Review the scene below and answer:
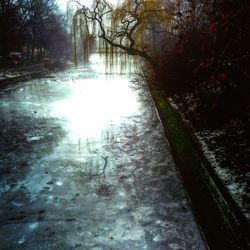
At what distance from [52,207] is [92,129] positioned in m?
5.18

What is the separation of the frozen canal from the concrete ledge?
17 cm

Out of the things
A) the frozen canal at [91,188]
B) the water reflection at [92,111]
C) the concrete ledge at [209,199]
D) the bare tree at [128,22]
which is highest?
the bare tree at [128,22]

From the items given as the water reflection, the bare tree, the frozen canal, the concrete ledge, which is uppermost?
the bare tree

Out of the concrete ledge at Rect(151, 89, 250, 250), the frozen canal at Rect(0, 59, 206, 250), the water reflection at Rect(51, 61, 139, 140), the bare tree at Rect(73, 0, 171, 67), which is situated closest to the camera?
the concrete ledge at Rect(151, 89, 250, 250)

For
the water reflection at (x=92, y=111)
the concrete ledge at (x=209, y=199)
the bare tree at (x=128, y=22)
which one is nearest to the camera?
the concrete ledge at (x=209, y=199)

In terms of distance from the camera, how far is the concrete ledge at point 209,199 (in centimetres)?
416

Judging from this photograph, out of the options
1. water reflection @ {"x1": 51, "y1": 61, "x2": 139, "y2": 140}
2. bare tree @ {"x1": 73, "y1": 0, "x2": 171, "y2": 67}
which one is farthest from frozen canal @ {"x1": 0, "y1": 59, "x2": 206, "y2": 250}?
bare tree @ {"x1": 73, "y1": 0, "x2": 171, "y2": 67}

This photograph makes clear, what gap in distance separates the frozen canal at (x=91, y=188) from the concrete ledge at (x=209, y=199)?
0.17 m

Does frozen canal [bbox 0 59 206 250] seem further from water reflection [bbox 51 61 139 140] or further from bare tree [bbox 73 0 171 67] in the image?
bare tree [bbox 73 0 171 67]

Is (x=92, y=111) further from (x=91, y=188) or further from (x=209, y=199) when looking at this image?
(x=209, y=199)

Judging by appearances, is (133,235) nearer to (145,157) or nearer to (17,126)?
(145,157)

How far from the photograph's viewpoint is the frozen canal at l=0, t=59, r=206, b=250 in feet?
14.4

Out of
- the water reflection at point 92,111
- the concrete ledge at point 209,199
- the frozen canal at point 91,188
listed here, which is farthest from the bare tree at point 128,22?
the concrete ledge at point 209,199

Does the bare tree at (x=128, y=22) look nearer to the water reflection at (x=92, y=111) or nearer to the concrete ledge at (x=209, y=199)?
the water reflection at (x=92, y=111)
